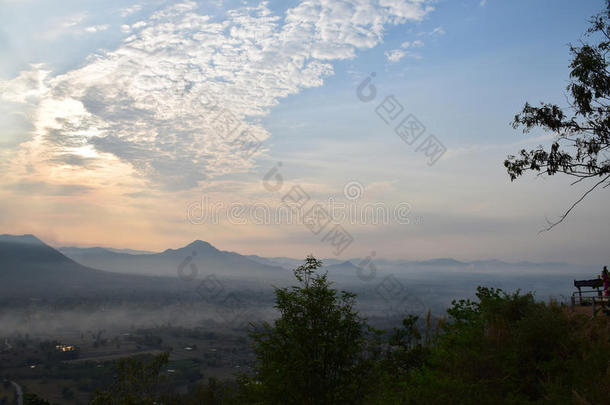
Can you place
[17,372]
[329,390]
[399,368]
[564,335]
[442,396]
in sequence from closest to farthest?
[442,396]
[564,335]
[329,390]
[399,368]
[17,372]

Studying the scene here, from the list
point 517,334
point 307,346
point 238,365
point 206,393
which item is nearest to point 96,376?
point 238,365

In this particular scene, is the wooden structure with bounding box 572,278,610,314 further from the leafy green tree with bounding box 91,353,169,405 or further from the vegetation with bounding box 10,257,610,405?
the leafy green tree with bounding box 91,353,169,405

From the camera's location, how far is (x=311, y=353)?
2083 cm

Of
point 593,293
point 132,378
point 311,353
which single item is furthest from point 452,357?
point 132,378

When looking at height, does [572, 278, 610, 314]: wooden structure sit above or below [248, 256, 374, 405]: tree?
above

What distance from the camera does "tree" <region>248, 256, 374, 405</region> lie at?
19891 mm

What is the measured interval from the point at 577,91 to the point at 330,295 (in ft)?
57.1

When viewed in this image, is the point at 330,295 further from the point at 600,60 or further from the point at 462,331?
the point at 600,60

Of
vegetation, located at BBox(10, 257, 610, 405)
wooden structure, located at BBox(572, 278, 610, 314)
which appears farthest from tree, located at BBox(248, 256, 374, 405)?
wooden structure, located at BBox(572, 278, 610, 314)

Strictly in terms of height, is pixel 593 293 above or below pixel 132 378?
above

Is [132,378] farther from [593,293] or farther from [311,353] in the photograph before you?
[593,293]

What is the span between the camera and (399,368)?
114 feet

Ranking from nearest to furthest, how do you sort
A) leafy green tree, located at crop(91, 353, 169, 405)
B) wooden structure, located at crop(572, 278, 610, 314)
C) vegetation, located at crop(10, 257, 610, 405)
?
1. vegetation, located at crop(10, 257, 610, 405)
2. wooden structure, located at crop(572, 278, 610, 314)
3. leafy green tree, located at crop(91, 353, 169, 405)

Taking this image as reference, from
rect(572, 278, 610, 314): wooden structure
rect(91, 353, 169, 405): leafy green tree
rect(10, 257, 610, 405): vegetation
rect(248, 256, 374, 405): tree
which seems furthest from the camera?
rect(91, 353, 169, 405): leafy green tree
